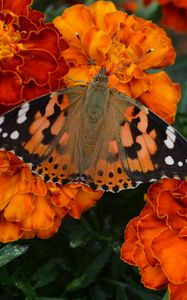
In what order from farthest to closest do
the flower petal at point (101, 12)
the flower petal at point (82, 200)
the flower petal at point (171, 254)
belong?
the flower petal at point (101, 12), the flower petal at point (82, 200), the flower petal at point (171, 254)

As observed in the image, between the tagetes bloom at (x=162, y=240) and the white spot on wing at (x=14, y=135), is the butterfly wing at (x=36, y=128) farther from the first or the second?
the tagetes bloom at (x=162, y=240)

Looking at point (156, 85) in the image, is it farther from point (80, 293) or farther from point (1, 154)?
point (80, 293)

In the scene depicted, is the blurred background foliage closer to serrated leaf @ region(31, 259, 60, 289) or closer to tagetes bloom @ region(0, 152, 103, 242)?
serrated leaf @ region(31, 259, 60, 289)

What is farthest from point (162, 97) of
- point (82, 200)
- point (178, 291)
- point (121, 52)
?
point (178, 291)

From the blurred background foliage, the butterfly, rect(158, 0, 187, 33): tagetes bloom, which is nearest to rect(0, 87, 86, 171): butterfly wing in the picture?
the butterfly

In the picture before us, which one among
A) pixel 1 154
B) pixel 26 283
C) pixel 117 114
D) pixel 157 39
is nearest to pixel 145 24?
pixel 157 39

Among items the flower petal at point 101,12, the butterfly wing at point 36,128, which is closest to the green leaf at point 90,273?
the butterfly wing at point 36,128

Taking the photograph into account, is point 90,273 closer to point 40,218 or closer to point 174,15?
point 40,218
